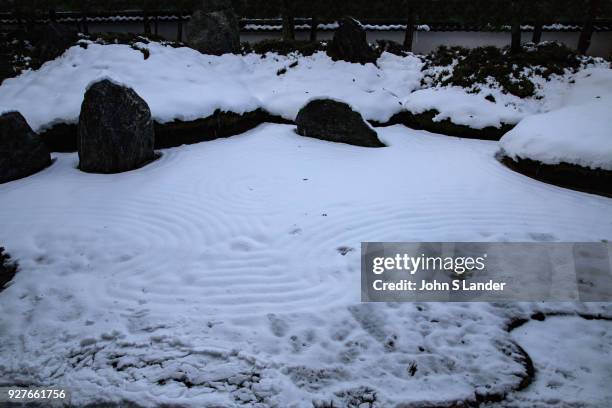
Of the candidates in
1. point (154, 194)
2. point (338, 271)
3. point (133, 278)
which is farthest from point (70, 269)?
point (338, 271)

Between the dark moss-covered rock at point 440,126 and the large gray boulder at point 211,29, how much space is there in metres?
7.31

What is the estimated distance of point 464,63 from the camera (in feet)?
43.2

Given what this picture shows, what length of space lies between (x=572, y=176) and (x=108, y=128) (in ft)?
28.1

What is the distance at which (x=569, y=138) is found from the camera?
21.6 feet

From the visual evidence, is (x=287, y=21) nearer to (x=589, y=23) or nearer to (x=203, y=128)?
(x=203, y=128)

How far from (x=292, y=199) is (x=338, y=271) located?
2081 millimetres

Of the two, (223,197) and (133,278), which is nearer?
(133,278)

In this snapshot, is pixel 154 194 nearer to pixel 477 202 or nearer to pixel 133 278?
pixel 133 278

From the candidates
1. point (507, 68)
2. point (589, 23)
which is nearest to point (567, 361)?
point (507, 68)

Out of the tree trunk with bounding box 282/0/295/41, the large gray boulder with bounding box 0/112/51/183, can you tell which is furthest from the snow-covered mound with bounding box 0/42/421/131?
the tree trunk with bounding box 282/0/295/41

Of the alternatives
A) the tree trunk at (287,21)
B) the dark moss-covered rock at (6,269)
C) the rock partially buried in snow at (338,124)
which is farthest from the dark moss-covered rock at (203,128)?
the tree trunk at (287,21)

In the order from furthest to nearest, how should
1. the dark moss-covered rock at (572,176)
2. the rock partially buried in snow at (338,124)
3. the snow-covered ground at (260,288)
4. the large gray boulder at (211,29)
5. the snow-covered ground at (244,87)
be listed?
the large gray boulder at (211,29)
the snow-covered ground at (244,87)
the rock partially buried in snow at (338,124)
the dark moss-covered rock at (572,176)
the snow-covered ground at (260,288)

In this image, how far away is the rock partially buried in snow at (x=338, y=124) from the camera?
918cm

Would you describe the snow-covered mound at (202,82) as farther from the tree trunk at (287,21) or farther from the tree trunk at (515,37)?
the tree trunk at (515,37)
